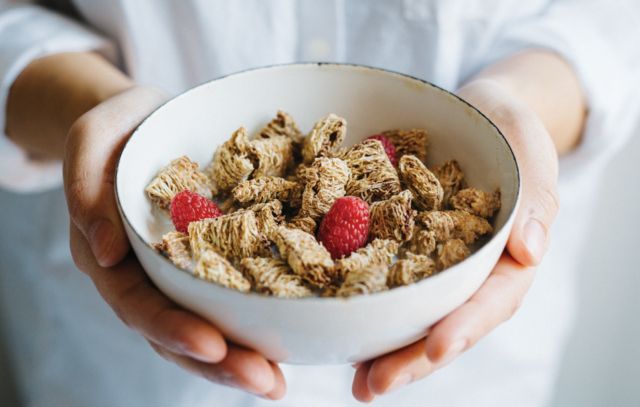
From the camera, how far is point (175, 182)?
572 mm

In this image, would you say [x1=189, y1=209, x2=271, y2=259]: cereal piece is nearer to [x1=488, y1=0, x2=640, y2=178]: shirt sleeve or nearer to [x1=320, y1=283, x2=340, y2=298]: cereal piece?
[x1=320, y1=283, x2=340, y2=298]: cereal piece

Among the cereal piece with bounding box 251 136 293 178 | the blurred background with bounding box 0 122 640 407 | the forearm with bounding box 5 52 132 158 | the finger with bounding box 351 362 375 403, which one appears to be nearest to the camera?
the finger with bounding box 351 362 375 403

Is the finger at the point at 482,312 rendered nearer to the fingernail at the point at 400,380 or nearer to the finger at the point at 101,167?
the fingernail at the point at 400,380

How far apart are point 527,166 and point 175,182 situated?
A: 0.33m

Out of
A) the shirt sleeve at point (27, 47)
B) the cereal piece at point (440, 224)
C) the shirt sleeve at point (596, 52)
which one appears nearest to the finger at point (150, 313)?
the cereal piece at point (440, 224)

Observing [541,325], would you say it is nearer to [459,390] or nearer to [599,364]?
[459,390]

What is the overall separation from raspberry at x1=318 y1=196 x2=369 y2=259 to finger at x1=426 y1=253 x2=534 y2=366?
11 centimetres

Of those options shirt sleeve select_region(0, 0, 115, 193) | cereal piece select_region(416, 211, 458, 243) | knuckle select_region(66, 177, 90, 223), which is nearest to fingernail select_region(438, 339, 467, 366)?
cereal piece select_region(416, 211, 458, 243)

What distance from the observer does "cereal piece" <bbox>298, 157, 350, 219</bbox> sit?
551mm

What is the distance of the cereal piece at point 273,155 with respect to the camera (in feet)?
1.99

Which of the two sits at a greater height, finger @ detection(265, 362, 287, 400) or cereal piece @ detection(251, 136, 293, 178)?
cereal piece @ detection(251, 136, 293, 178)

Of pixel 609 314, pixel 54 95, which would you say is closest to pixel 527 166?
pixel 54 95

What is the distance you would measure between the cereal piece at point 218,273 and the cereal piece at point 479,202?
21cm

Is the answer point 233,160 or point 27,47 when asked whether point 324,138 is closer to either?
point 233,160
